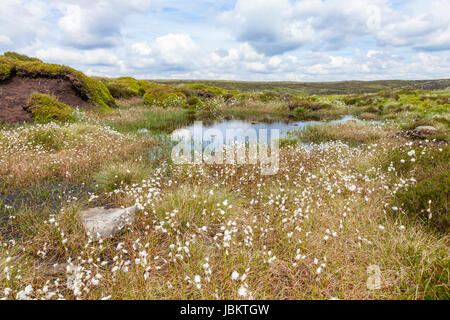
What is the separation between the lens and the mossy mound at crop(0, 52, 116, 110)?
16.1 m

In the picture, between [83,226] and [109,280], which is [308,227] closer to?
[109,280]

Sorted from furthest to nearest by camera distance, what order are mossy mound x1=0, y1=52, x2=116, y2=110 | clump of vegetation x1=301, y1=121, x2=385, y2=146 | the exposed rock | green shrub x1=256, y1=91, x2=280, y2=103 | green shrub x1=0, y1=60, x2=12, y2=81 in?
green shrub x1=256, y1=91, x2=280, y2=103 → mossy mound x1=0, y1=52, x2=116, y2=110 → green shrub x1=0, y1=60, x2=12, y2=81 → clump of vegetation x1=301, y1=121, x2=385, y2=146 → the exposed rock

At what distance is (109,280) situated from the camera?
2.90 m

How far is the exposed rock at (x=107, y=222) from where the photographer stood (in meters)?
3.99

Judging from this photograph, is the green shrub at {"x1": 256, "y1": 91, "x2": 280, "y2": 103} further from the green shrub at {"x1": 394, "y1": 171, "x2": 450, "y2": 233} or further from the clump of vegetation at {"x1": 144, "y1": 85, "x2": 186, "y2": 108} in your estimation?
the green shrub at {"x1": 394, "y1": 171, "x2": 450, "y2": 233}

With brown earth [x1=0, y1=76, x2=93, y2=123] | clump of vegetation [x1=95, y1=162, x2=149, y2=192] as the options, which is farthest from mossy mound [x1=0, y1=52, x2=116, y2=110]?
clump of vegetation [x1=95, y1=162, x2=149, y2=192]

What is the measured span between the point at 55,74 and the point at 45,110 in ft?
20.5

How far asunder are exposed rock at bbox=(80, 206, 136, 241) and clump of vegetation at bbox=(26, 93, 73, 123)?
11.6 metres

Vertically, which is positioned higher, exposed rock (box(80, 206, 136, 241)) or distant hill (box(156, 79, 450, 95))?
distant hill (box(156, 79, 450, 95))

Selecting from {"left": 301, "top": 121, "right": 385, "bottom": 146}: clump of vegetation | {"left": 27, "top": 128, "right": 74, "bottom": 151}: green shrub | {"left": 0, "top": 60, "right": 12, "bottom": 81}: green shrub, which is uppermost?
{"left": 0, "top": 60, "right": 12, "bottom": 81}: green shrub

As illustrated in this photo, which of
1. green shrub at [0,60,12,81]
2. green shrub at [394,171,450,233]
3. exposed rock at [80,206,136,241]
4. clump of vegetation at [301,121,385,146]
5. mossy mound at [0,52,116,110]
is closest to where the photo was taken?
green shrub at [394,171,450,233]

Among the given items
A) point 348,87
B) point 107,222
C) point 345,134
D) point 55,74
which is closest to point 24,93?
point 55,74

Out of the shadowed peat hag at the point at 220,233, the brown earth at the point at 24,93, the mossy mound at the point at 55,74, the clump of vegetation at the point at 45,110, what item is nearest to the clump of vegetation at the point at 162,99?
the mossy mound at the point at 55,74

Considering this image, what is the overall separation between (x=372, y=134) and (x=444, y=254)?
37.7 ft
